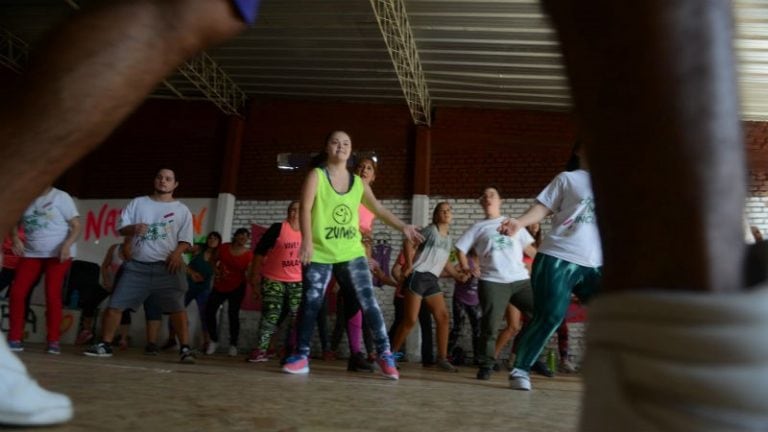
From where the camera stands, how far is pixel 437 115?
10109mm

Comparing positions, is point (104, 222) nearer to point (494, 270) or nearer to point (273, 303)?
point (273, 303)

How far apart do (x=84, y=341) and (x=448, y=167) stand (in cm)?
604

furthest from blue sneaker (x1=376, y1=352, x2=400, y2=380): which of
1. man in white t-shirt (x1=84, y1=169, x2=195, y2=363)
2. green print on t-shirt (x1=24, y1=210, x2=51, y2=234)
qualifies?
green print on t-shirt (x1=24, y1=210, x2=51, y2=234)

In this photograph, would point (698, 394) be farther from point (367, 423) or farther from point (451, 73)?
point (451, 73)

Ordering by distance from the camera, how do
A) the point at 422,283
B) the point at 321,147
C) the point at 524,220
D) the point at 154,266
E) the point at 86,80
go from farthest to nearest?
the point at 321,147, the point at 422,283, the point at 154,266, the point at 524,220, the point at 86,80

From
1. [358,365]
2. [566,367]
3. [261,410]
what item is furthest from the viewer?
[566,367]

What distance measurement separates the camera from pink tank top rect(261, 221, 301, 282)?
6082mm

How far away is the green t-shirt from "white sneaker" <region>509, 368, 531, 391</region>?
1271 mm

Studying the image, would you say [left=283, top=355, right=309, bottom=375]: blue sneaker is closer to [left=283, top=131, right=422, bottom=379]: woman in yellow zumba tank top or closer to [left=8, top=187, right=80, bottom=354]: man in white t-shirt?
[left=283, top=131, right=422, bottom=379]: woman in yellow zumba tank top

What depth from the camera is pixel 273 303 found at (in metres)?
5.93

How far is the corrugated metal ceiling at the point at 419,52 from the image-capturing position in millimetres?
7547

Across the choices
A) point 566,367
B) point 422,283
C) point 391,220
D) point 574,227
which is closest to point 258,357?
point 422,283

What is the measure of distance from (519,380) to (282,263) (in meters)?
3.17

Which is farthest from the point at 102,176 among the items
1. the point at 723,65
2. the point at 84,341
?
the point at 723,65
